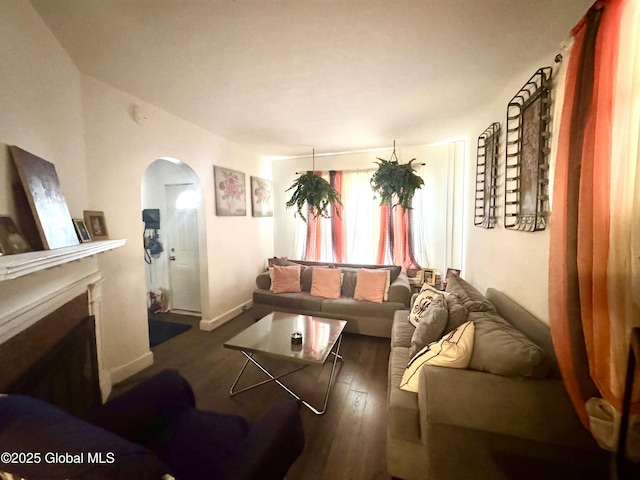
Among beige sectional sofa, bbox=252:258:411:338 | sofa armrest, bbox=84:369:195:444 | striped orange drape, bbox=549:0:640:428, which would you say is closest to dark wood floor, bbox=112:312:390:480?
beige sectional sofa, bbox=252:258:411:338

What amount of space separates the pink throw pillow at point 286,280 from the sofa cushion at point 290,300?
3.3 inches

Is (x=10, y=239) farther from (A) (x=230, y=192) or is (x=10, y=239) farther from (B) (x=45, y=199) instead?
(A) (x=230, y=192)

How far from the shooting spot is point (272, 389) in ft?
7.00

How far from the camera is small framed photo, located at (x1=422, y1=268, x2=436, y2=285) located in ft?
11.9

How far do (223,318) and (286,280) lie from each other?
100 centimetres

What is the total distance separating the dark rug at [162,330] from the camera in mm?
3039

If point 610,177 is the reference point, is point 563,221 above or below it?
below

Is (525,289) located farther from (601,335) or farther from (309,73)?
(309,73)

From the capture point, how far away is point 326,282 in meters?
3.43

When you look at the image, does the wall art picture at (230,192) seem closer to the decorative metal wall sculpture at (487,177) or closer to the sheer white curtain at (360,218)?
the sheer white curtain at (360,218)

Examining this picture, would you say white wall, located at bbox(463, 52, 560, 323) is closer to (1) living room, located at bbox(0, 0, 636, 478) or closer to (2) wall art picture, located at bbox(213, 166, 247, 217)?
(1) living room, located at bbox(0, 0, 636, 478)

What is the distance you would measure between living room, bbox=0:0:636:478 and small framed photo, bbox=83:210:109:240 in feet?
0.23

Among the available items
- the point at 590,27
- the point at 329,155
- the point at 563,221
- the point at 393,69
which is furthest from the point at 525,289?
the point at 329,155

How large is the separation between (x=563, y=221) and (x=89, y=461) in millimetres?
1642
